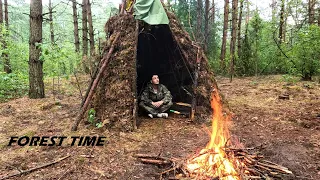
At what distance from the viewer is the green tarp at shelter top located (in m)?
6.09

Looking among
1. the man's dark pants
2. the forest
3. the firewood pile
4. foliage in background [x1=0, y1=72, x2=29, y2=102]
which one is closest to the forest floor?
the forest

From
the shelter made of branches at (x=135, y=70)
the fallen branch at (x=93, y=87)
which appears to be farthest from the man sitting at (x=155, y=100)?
the fallen branch at (x=93, y=87)

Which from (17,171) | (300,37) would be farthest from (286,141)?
(300,37)

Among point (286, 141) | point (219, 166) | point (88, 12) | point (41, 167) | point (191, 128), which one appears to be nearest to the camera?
point (219, 166)

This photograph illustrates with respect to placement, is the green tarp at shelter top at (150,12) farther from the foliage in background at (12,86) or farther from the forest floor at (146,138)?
the foliage in background at (12,86)

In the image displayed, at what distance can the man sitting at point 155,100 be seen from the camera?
21.8ft

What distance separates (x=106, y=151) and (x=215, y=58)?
1388 cm

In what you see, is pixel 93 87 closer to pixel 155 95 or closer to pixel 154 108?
pixel 154 108

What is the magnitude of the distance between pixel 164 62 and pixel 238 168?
5.43 meters

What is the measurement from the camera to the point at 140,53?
27.6 feet

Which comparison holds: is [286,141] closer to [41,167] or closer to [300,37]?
[41,167]

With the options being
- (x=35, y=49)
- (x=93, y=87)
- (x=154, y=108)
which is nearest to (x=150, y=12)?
(x=93, y=87)

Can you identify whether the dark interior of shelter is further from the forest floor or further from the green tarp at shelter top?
the forest floor

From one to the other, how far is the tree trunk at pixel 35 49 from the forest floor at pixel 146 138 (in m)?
0.49
